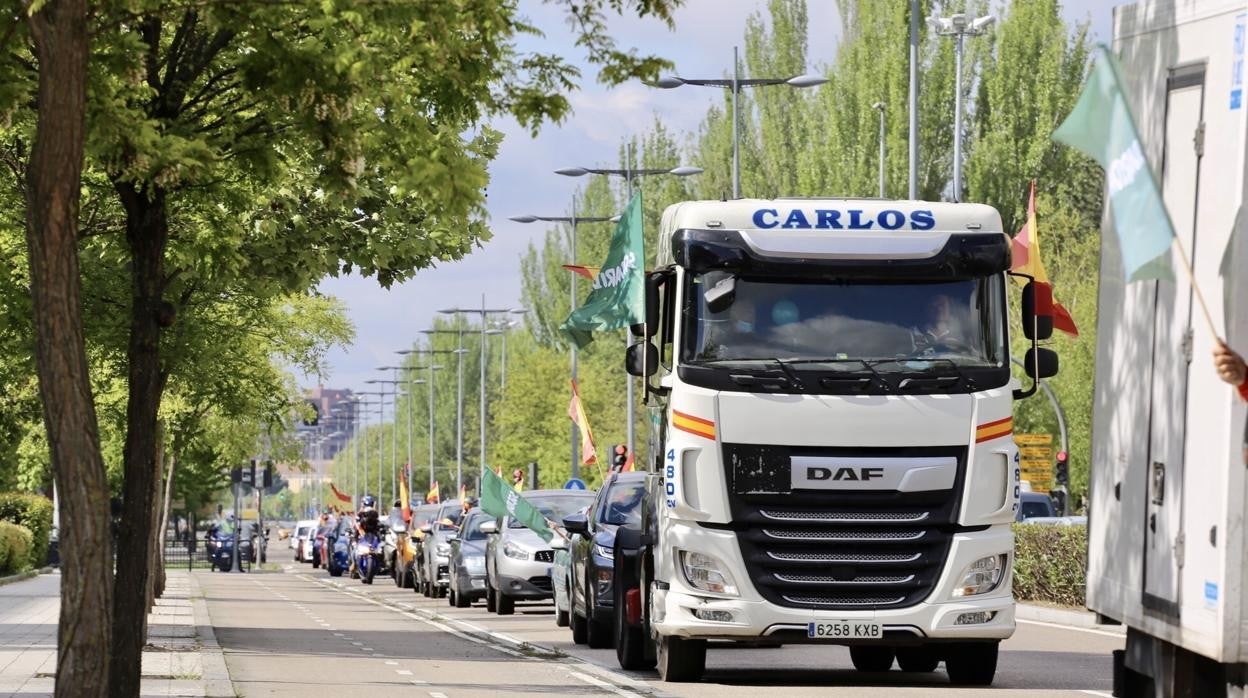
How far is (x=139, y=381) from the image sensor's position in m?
15.2

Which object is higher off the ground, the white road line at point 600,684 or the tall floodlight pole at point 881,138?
the tall floodlight pole at point 881,138

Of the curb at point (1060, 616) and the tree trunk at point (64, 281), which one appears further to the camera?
the curb at point (1060, 616)

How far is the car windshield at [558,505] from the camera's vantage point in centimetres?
3189

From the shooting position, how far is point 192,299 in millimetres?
21219

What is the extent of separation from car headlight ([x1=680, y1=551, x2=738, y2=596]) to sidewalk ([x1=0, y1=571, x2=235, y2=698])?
342 centimetres

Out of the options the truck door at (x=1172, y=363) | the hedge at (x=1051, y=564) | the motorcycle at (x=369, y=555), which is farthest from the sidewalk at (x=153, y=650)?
the motorcycle at (x=369, y=555)

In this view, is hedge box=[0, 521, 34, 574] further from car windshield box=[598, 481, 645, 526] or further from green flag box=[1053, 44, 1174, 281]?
green flag box=[1053, 44, 1174, 281]

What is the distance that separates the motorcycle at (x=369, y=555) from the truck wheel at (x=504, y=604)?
79.9 feet

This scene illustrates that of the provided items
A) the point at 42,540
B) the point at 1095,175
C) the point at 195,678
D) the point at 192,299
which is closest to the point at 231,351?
the point at 192,299

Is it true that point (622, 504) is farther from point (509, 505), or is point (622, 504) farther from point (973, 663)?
point (973, 663)

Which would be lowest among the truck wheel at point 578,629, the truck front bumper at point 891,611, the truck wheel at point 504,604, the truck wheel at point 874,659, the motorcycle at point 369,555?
the motorcycle at point 369,555

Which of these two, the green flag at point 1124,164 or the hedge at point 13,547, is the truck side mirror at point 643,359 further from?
the hedge at point 13,547

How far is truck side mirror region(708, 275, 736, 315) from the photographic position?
16.5m

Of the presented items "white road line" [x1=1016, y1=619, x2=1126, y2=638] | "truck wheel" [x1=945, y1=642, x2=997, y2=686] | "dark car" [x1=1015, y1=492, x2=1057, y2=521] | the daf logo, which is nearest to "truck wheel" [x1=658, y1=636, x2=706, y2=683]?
"truck wheel" [x1=945, y1=642, x2=997, y2=686]
